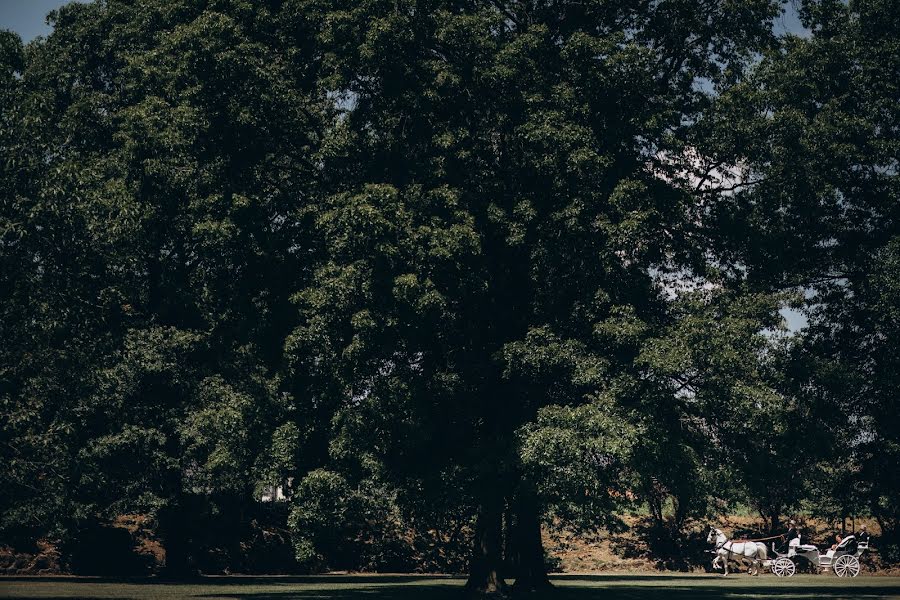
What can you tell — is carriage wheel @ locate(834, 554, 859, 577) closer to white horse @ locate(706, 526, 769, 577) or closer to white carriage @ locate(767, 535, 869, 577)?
white carriage @ locate(767, 535, 869, 577)

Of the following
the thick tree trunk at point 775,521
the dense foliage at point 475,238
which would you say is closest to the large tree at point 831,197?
the dense foliage at point 475,238

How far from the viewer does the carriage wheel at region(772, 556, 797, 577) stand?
47062 millimetres

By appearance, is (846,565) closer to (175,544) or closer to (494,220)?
(494,220)

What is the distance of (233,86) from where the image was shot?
27.1m

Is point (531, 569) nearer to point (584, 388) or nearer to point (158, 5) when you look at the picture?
point (584, 388)

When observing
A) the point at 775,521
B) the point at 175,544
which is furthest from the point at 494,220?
the point at 775,521

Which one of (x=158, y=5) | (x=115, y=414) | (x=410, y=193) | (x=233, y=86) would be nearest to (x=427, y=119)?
(x=410, y=193)

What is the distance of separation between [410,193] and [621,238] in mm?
5815

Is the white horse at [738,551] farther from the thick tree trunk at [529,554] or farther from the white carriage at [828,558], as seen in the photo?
the thick tree trunk at [529,554]

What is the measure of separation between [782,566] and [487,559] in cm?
2280

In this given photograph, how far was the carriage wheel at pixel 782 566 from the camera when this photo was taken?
4706cm

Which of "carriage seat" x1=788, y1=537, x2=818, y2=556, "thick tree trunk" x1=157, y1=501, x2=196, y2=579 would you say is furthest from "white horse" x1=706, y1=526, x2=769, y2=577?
"thick tree trunk" x1=157, y1=501, x2=196, y2=579

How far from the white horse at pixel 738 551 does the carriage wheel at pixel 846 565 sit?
3.30m

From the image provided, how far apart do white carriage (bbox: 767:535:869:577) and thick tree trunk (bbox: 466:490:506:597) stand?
2193cm
